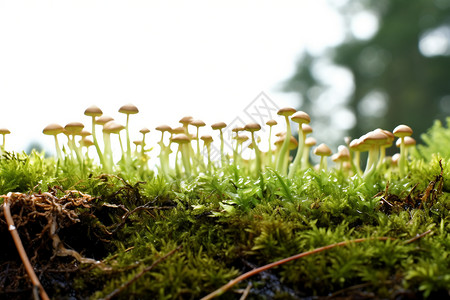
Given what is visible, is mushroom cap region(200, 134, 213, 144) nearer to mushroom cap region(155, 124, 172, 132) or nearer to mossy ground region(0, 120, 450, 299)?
mushroom cap region(155, 124, 172, 132)

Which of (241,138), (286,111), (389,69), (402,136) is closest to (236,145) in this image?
(241,138)

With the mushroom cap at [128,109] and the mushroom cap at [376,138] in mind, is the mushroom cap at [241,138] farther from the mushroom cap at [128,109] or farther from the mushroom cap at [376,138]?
the mushroom cap at [376,138]

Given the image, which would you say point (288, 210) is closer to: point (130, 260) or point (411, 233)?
point (411, 233)

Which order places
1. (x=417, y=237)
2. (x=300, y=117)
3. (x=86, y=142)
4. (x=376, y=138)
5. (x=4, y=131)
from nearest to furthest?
(x=417, y=237) < (x=376, y=138) < (x=300, y=117) < (x=4, y=131) < (x=86, y=142)

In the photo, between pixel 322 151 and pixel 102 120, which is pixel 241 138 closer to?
pixel 322 151

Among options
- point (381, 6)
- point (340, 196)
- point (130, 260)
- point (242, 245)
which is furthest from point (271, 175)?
point (381, 6)

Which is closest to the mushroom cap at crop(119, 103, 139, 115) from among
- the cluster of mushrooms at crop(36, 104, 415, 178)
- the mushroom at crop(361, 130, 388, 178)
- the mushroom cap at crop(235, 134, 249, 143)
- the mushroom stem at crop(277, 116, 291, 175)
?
the cluster of mushrooms at crop(36, 104, 415, 178)
